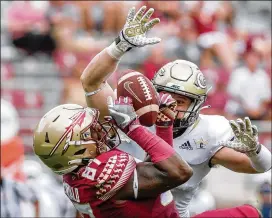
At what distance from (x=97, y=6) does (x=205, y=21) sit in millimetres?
1572

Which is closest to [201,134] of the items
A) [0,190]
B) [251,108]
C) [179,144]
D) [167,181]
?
[179,144]

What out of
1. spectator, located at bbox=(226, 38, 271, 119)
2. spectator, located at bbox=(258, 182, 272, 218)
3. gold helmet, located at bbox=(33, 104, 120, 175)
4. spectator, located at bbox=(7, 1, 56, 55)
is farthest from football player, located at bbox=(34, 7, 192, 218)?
spectator, located at bbox=(7, 1, 56, 55)

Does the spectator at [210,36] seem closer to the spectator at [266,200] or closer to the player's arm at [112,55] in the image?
the spectator at [266,200]

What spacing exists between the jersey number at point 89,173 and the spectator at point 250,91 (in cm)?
643

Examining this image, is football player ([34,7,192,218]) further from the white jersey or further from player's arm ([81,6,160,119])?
the white jersey

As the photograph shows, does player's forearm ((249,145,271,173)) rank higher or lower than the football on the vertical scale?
lower

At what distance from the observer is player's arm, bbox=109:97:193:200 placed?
406 centimetres

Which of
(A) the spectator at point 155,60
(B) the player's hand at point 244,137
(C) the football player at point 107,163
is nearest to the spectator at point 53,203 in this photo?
(B) the player's hand at point 244,137

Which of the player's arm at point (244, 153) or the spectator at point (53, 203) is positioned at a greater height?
the player's arm at point (244, 153)

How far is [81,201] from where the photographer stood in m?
4.21

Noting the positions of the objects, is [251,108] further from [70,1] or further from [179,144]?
[179,144]

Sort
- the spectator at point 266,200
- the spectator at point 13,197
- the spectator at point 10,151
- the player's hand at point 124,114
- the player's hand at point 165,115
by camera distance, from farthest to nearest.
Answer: the spectator at point 266,200
the spectator at point 10,151
the spectator at point 13,197
the player's hand at point 165,115
the player's hand at point 124,114

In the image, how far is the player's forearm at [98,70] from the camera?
4660 millimetres

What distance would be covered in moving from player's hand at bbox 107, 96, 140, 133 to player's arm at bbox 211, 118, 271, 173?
23.9 inches
